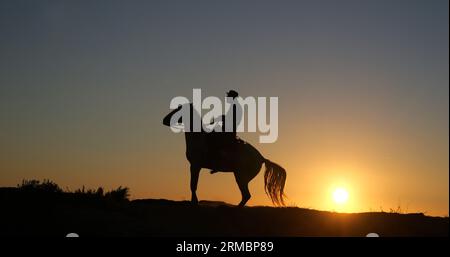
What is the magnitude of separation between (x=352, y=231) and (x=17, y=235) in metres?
7.91

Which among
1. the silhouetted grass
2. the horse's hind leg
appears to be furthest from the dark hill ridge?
the horse's hind leg

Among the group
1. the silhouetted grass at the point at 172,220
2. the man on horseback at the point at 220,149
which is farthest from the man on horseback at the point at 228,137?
the silhouetted grass at the point at 172,220

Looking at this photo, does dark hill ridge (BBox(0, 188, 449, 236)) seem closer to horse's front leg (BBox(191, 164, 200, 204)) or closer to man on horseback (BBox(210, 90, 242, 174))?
horse's front leg (BBox(191, 164, 200, 204))

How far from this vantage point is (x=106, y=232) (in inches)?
579

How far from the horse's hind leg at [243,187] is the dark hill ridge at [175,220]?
0.80 metres

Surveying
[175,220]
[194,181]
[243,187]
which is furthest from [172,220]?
[243,187]

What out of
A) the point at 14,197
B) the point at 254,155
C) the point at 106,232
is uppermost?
the point at 254,155

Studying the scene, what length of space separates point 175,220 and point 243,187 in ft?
11.3

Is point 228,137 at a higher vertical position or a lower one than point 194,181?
higher

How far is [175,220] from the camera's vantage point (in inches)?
620

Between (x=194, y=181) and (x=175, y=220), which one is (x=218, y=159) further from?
(x=175, y=220)

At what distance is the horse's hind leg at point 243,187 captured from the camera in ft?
61.1
